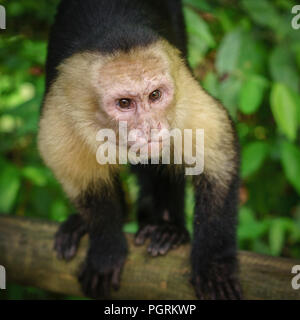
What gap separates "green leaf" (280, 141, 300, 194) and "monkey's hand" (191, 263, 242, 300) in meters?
0.99

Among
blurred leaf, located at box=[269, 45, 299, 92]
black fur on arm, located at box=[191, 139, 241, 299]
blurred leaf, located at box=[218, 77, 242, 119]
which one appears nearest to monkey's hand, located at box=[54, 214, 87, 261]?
black fur on arm, located at box=[191, 139, 241, 299]

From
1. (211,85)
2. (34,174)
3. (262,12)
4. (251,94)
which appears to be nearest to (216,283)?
(251,94)

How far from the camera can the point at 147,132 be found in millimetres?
2172

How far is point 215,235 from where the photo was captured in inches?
97.6

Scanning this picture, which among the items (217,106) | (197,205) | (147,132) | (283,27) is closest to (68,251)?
(197,205)

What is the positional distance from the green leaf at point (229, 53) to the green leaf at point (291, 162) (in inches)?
26.0

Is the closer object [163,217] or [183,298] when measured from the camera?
[183,298]

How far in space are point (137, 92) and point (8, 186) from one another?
1.37 m

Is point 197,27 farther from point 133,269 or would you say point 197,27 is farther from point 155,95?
point 133,269

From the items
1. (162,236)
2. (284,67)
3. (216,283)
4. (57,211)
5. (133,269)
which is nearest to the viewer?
(216,283)

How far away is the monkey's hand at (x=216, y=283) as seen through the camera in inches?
95.0

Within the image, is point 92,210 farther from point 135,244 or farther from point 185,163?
point 185,163

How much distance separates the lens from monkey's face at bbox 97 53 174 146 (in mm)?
2197

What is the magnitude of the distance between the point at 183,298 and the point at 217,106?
3.28 feet
